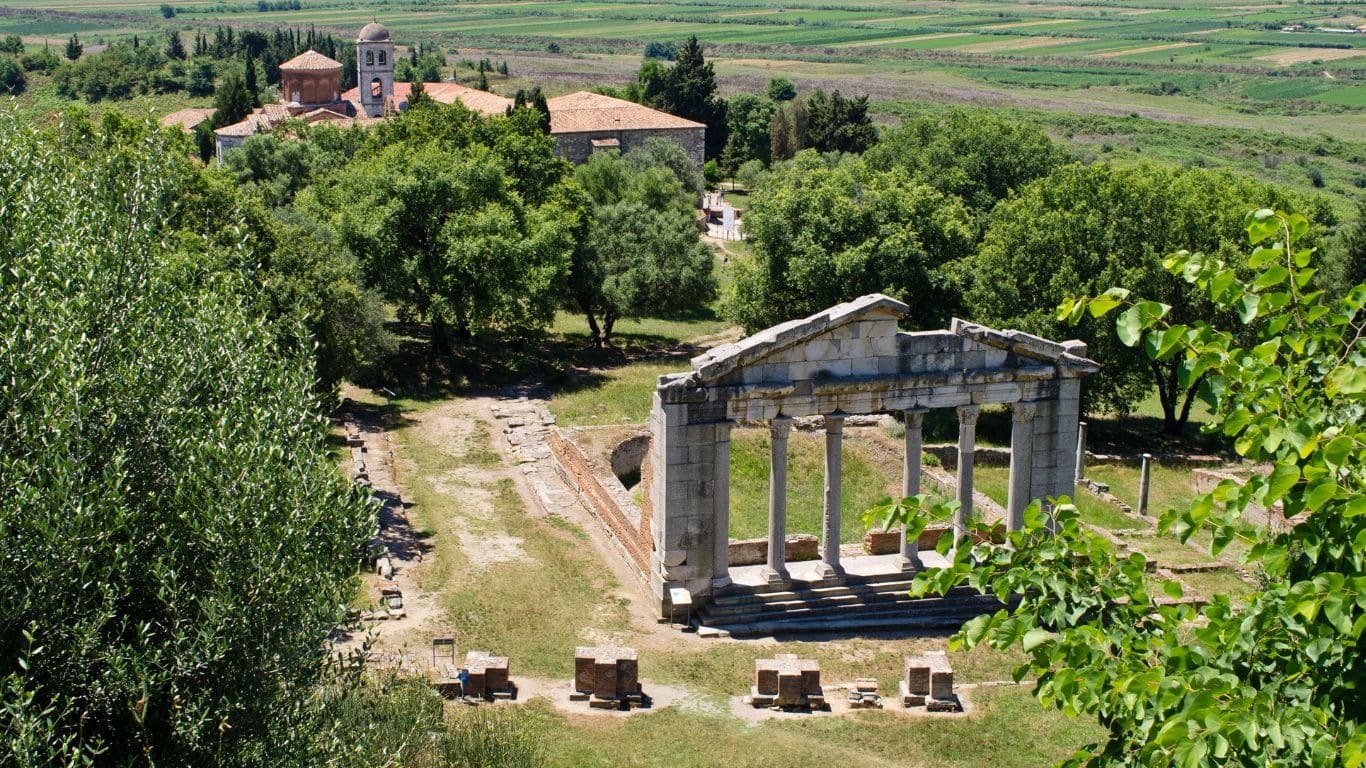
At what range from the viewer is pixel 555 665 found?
30.0m

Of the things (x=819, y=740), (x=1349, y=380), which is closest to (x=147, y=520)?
(x=819, y=740)

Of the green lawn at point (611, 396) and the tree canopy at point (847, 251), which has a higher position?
the tree canopy at point (847, 251)

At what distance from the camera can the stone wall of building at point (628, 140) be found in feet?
356

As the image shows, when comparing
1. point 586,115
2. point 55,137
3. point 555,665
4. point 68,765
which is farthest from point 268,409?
point 586,115

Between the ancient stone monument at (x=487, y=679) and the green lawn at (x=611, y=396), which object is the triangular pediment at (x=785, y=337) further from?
the green lawn at (x=611, y=396)

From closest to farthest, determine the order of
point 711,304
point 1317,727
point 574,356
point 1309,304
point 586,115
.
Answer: point 1317,727, point 1309,304, point 574,356, point 711,304, point 586,115

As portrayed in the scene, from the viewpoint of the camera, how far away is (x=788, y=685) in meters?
28.2

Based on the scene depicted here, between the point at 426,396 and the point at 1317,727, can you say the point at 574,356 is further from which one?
the point at 1317,727

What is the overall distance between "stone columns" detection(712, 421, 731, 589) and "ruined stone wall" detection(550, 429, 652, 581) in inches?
76.3

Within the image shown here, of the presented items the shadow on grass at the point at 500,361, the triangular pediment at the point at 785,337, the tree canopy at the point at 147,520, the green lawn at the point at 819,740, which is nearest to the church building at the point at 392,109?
the shadow on grass at the point at 500,361

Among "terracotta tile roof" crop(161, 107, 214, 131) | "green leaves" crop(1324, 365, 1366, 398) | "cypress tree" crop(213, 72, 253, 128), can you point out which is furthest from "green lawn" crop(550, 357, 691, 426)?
"terracotta tile roof" crop(161, 107, 214, 131)

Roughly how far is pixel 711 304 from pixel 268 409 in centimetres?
5610

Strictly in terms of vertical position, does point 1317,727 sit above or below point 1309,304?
below

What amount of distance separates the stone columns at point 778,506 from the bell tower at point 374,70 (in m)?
93.5
